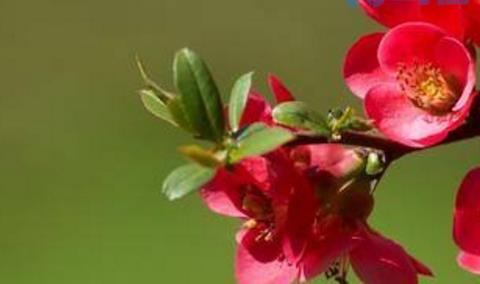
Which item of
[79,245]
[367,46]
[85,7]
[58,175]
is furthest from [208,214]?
[367,46]

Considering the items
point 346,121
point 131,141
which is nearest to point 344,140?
point 346,121

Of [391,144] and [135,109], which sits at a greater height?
[391,144]

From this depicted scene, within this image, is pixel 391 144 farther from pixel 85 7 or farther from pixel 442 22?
pixel 85 7

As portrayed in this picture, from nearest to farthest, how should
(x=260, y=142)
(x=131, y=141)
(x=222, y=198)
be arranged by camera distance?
(x=260, y=142)
(x=222, y=198)
(x=131, y=141)

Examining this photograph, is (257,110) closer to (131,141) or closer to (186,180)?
(186,180)

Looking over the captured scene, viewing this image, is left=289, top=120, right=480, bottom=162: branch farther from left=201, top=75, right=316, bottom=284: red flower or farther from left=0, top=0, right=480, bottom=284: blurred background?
left=0, top=0, right=480, bottom=284: blurred background
